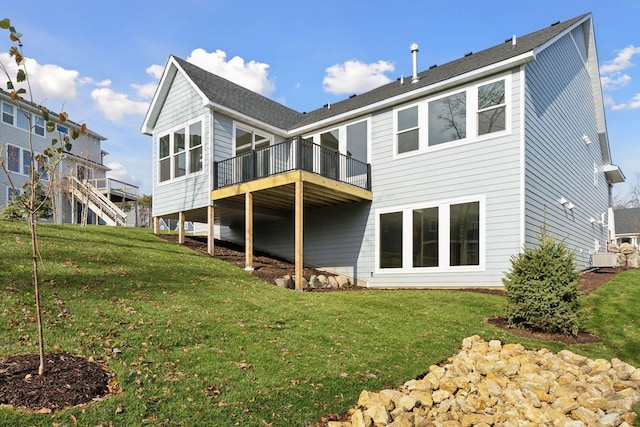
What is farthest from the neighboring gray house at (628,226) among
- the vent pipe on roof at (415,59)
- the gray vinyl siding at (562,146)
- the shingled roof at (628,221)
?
the vent pipe on roof at (415,59)

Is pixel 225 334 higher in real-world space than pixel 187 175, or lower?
lower

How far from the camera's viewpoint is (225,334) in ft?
18.9

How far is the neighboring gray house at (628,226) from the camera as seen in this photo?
35.7 meters

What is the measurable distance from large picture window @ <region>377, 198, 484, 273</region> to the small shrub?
3.02 metres

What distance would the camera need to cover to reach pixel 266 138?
49.2ft

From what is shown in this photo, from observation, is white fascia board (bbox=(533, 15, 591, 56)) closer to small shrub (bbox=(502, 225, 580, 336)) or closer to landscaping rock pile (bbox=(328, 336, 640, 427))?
small shrub (bbox=(502, 225, 580, 336))

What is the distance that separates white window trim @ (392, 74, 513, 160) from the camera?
10570 millimetres

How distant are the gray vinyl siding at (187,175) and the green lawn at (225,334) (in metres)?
3.88

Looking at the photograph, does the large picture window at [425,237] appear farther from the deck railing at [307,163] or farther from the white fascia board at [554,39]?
the white fascia board at [554,39]

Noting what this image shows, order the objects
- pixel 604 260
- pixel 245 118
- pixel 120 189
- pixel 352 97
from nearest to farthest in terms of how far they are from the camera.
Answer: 1. pixel 245 118
2. pixel 604 260
3. pixel 352 97
4. pixel 120 189

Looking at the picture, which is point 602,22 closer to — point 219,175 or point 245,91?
point 245,91

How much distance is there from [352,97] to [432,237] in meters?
7.22

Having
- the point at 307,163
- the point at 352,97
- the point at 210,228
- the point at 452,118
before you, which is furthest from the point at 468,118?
the point at 210,228

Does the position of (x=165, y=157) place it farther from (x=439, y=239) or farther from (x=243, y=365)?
(x=243, y=365)
